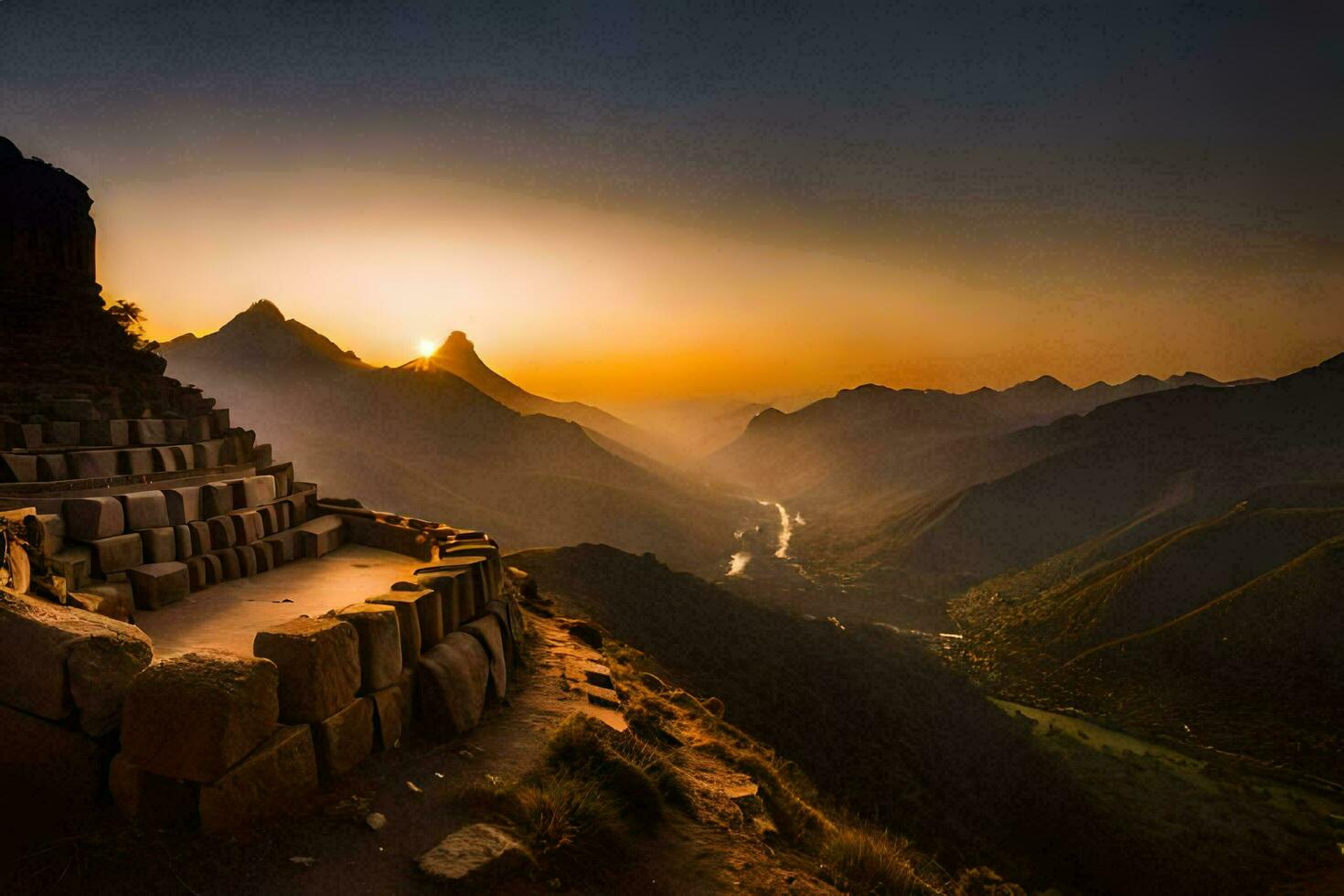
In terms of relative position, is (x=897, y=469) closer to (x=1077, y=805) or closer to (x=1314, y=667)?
(x=1314, y=667)

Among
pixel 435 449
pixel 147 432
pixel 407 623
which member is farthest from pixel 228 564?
pixel 435 449

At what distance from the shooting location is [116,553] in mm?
7648

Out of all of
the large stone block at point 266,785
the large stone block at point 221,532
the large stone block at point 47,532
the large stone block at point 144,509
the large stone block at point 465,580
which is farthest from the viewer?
the large stone block at point 221,532

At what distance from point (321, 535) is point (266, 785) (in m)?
7.01

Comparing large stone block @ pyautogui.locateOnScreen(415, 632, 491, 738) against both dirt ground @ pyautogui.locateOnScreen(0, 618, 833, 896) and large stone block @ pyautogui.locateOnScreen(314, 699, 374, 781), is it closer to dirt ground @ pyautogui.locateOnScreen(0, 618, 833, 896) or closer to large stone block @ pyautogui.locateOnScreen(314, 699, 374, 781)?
dirt ground @ pyautogui.locateOnScreen(0, 618, 833, 896)

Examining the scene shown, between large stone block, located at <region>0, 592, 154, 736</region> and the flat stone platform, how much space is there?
62.4 inches

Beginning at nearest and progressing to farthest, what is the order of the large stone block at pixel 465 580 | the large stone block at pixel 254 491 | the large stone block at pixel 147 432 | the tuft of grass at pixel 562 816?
the tuft of grass at pixel 562 816, the large stone block at pixel 465 580, the large stone block at pixel 254 491, the large stone block at pixel 147 432

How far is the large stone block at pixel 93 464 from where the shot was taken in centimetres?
895

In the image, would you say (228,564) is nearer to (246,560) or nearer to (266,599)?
A: (246,560)

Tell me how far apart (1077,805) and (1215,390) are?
102973 millimetres

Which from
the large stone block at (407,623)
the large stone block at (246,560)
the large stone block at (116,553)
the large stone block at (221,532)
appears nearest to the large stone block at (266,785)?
the large stone block at (407,623)

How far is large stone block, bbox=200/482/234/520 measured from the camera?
922 centimetres

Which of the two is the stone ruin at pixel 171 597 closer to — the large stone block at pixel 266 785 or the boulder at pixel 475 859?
the large stone block at pixel 266 785

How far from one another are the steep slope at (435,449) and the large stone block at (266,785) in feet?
247
